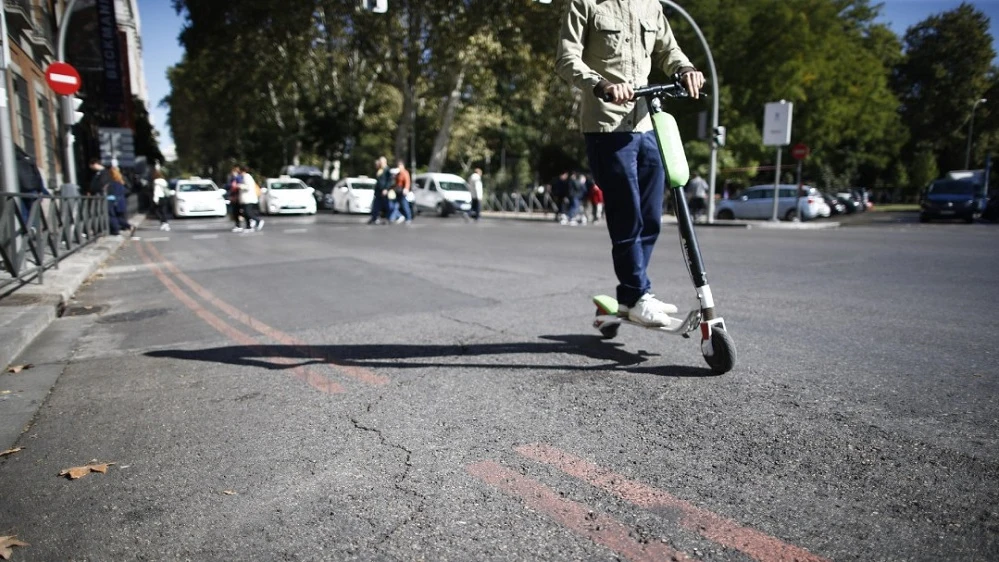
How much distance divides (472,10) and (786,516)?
2980 centimetres

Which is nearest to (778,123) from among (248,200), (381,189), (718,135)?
(718,135)

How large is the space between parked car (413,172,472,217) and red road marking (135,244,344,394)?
18.8 m

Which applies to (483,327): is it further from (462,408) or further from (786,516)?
(786,516)

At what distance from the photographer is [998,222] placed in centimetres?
2409

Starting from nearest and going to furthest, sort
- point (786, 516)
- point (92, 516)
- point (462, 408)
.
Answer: point (786, 516) → point (92, 516) → point (462, 408)

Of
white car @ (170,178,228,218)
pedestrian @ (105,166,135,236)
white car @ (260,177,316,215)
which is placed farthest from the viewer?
white car @ (260,177,316,215)

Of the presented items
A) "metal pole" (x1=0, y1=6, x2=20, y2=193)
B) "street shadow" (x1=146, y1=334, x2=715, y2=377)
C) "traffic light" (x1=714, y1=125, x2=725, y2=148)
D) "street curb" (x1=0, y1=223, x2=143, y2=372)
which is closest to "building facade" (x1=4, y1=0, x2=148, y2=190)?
"metal pole" (x1=0, y1=6, x2=20, y2=193)

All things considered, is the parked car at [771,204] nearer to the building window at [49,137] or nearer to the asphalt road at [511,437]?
the asphalt road at [511,437]

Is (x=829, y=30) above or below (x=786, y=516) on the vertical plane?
above

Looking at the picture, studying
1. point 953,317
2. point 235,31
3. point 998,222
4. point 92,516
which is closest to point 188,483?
point 92,516

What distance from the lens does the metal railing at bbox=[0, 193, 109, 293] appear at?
6324 mm

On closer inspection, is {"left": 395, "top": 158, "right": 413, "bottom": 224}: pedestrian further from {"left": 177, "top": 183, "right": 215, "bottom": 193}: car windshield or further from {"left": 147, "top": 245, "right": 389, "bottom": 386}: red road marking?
{"left": 147, "top": 245, "right": 389, "bottom": 386}: red road marking

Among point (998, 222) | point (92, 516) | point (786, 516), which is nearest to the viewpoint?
point (786, 516)

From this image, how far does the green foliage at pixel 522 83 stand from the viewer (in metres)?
30.8
